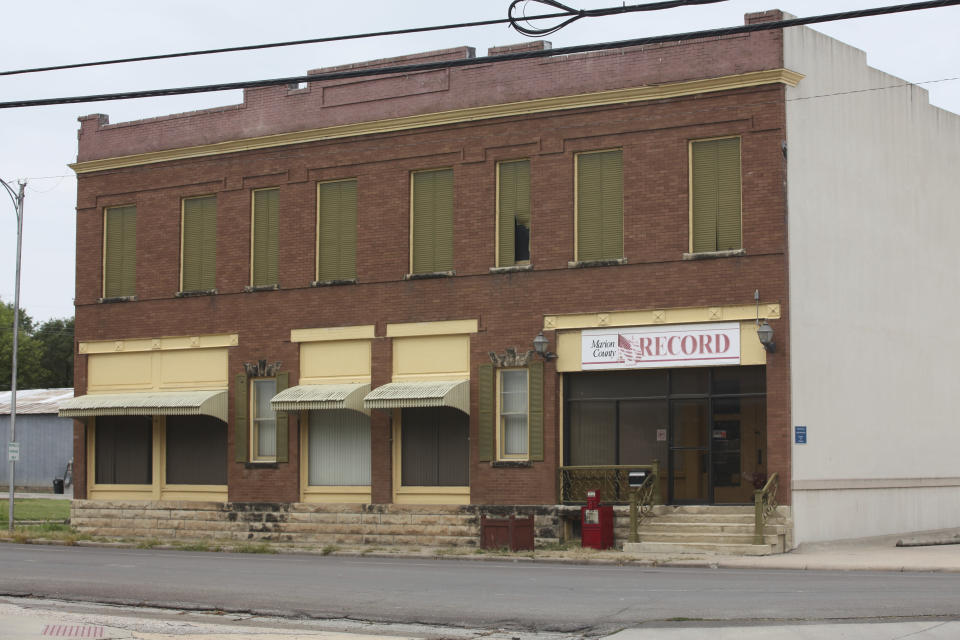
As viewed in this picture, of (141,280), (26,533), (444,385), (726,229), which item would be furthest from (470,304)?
(26,533)

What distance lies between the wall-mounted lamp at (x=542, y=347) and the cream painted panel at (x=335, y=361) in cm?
444

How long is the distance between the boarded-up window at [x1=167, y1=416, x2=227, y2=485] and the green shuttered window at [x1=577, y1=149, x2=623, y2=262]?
410 inches

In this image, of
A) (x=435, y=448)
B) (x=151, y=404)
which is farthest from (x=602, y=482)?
(x=151, y=404)

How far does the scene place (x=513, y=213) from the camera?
96.3ft

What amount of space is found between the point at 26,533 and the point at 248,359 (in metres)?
6.78

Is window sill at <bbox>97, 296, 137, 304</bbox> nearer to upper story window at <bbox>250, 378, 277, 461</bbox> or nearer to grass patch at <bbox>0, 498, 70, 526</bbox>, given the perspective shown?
upper story window at <bbox>250, 378, 277, 461</bbox>

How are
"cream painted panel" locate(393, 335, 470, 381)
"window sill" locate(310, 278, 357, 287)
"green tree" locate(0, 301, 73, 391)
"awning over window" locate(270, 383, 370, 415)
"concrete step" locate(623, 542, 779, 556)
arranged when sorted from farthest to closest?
"green tree" locate(0, 301, 73, 391) → "window sill" locate(310, 278, 357, 287) → "awning over window" locate(270, 383, 370, 415) → "cream painted panel" locate(393, 335, 470, 381) → "concrete step" locate(623, 542, 779, 556)

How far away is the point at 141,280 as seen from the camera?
34.2m

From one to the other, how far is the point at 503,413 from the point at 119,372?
1095 centimetres

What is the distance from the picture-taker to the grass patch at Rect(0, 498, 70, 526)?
126 feet

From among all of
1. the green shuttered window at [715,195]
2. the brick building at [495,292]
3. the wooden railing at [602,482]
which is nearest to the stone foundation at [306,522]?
the brick building at [495,292]

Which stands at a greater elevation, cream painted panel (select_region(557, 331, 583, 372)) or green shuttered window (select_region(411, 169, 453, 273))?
green shuttered window (select_region(411, 169, 453, 273))

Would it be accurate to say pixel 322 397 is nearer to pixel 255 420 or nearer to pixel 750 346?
Result: pixel 255 420

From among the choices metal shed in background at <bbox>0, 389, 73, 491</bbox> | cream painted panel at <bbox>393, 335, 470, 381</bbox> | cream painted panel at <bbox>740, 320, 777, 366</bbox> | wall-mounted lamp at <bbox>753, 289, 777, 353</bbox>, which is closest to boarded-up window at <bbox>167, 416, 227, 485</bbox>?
cream painted panel at <bbox>393, 335, 470, 381</bbox>
